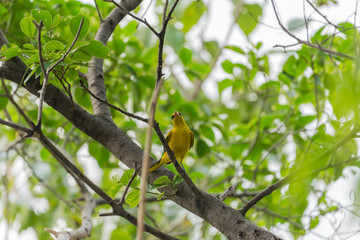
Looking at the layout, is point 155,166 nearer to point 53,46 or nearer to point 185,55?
point 53,46

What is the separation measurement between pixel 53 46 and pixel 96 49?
22cm

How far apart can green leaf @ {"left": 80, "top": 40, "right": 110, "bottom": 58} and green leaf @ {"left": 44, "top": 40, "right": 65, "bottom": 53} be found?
0.11m

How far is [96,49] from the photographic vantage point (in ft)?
7.15

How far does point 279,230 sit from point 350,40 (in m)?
1.95

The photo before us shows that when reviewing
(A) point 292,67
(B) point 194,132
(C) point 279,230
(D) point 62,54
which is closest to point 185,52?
(B) point 194,132

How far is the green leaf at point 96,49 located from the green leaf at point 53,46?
0.11 metres

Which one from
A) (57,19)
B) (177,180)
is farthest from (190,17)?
(177,180)

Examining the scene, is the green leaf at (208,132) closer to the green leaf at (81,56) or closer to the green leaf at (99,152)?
the green leaf at (99,152)

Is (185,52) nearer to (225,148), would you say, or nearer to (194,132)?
(194,132)

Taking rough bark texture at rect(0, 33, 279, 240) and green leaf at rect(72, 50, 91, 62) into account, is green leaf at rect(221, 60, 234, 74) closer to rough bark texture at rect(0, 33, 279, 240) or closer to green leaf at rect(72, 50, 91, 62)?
rough bark texture at rect(0, 33, 279, 240)

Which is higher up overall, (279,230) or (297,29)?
(297,29)

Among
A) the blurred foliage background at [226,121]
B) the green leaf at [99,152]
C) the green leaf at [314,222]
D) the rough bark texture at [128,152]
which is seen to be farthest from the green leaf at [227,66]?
the rough bark texture at [128,152]

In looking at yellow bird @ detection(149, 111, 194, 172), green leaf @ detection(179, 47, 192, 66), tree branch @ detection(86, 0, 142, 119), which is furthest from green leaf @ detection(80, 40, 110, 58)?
green leaf @ detection(179, 47, 192, 66)

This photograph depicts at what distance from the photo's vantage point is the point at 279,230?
4.18 meters
